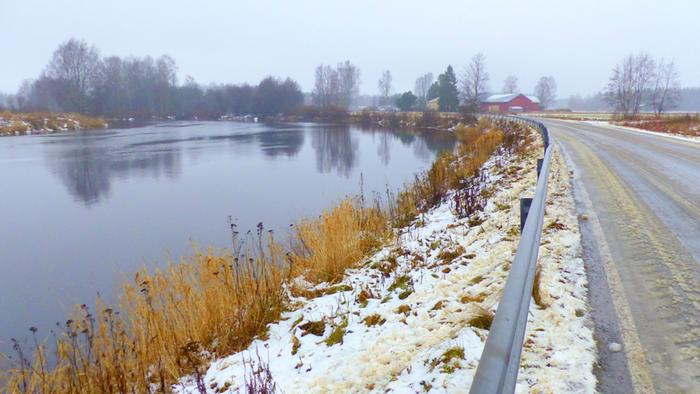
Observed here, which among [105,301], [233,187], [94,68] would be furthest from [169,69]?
[105,301]

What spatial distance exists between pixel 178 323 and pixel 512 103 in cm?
9104

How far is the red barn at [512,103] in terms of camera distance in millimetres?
86250

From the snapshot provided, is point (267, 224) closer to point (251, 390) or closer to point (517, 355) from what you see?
point (251, 390)

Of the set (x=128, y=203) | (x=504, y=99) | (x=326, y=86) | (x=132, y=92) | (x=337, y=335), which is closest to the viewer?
(x=337, y=335)

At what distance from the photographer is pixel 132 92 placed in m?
97.9

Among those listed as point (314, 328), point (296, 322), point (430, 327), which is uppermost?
point (430, 327)

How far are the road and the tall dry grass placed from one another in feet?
11.2

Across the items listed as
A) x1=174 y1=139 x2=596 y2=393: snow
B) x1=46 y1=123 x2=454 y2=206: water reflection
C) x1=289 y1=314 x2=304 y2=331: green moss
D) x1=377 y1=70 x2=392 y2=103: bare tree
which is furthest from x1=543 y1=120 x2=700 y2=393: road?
x1=377 y1=70 x2=392 y2=103: bare tree

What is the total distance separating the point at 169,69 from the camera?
367 feet

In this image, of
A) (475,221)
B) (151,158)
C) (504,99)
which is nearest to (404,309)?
(475,221)

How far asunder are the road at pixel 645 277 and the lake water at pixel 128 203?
7583 millimetres

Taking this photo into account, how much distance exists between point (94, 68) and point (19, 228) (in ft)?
293

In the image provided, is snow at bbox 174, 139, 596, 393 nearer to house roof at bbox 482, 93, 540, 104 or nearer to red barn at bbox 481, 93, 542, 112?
red barn at bbox 481, 93, 542, 112

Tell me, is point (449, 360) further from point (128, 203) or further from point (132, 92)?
point (132, 92)
